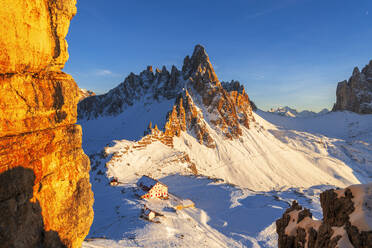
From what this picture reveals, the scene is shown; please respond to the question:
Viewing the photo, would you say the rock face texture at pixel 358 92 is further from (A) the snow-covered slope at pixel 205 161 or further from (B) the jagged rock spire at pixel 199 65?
(B) the jagged rock spire at pixel 199 65

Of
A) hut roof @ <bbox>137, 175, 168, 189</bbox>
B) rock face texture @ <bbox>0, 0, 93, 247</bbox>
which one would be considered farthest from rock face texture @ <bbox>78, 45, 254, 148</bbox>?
rock face texture @ <bbox>0, 0, 93, 247</bbox>

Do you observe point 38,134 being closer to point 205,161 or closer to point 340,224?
point 340,224

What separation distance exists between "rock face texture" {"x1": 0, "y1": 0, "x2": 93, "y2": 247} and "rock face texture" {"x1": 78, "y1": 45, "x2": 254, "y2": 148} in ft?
197

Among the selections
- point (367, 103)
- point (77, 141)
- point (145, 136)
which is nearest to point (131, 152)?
point (145, 136)

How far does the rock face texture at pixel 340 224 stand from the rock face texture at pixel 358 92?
580 feet

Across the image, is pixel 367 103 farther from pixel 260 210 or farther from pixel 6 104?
pixel 6 104

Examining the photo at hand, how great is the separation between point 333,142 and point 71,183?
13674 cm

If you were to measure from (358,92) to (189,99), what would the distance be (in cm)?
13836


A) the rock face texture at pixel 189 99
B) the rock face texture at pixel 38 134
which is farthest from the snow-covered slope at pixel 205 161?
the rock face texture at pixel 38 134

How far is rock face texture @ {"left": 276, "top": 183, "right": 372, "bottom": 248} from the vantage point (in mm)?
6238

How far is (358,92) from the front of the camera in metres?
146

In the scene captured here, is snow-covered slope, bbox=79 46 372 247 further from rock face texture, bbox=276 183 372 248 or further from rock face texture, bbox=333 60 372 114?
rock face texture, bbox=276 183 372 248

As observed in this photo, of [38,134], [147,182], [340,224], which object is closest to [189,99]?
[147,182]

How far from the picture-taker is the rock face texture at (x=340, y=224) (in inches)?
246
